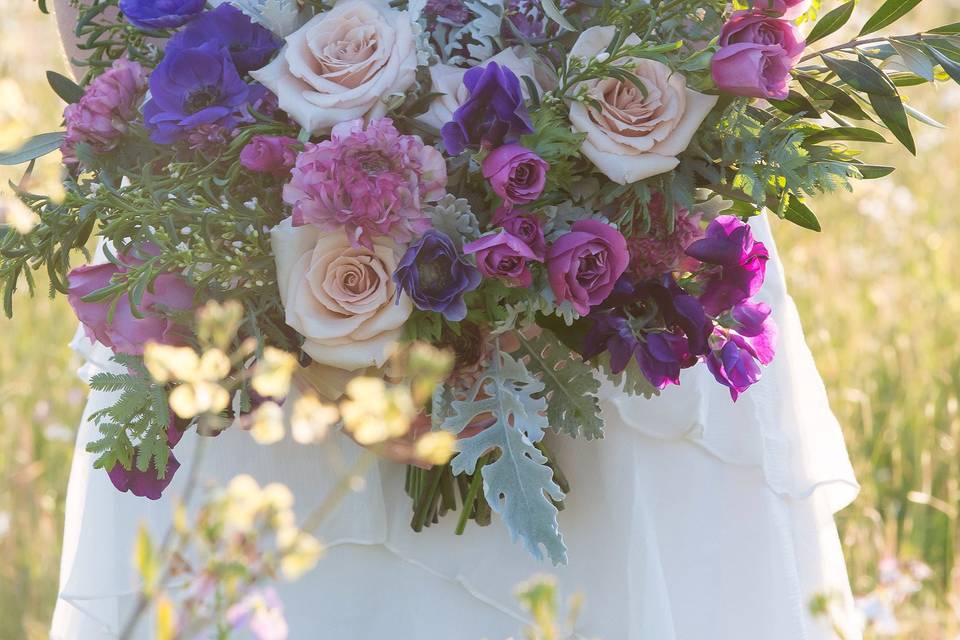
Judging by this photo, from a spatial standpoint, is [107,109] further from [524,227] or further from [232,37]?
[524,227]

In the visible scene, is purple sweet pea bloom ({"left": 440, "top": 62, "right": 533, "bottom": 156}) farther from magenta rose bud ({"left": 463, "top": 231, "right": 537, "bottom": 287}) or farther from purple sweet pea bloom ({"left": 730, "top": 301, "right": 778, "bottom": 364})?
purple sweet pea bloom ({"left": 730, "top": 301, "right": 778, "bottom": 364})

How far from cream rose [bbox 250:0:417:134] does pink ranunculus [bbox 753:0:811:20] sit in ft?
1.36

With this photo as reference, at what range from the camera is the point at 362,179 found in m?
1.20

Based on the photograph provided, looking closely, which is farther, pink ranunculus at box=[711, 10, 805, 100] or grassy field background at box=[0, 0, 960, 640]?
grassy field background at box=[0, 0, 960, 640]

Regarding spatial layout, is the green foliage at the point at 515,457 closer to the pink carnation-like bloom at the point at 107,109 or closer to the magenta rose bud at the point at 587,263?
the magenta rose bud at the point at 587,263

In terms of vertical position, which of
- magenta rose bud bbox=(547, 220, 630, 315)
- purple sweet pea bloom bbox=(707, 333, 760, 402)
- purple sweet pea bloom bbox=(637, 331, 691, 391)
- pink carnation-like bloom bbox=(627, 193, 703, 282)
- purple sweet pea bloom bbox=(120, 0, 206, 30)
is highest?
purple sweet pea bloom bbox=(120, 0, 206, 30)

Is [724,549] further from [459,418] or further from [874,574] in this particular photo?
[874,574]

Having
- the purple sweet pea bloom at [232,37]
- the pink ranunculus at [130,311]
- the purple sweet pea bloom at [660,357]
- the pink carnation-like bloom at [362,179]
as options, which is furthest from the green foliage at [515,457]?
the purple sweet pea bloom at [232,37]

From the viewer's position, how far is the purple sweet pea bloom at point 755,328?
138 centimetres

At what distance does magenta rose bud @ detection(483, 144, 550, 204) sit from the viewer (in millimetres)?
1186

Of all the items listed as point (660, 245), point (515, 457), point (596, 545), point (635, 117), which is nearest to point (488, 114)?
point (635, 117)

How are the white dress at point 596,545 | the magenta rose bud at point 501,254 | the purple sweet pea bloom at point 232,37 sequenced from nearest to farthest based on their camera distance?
the magenta rose bud at point 501,254 → the purple sweet pea bloom at point 232,37 → the white dress at point 596,545

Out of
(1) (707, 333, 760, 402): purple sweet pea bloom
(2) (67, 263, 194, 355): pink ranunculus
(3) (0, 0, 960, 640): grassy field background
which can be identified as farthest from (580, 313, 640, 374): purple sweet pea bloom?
(3) (0, 0, 960, 640): grassy field background

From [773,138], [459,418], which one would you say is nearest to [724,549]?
[459,418]
